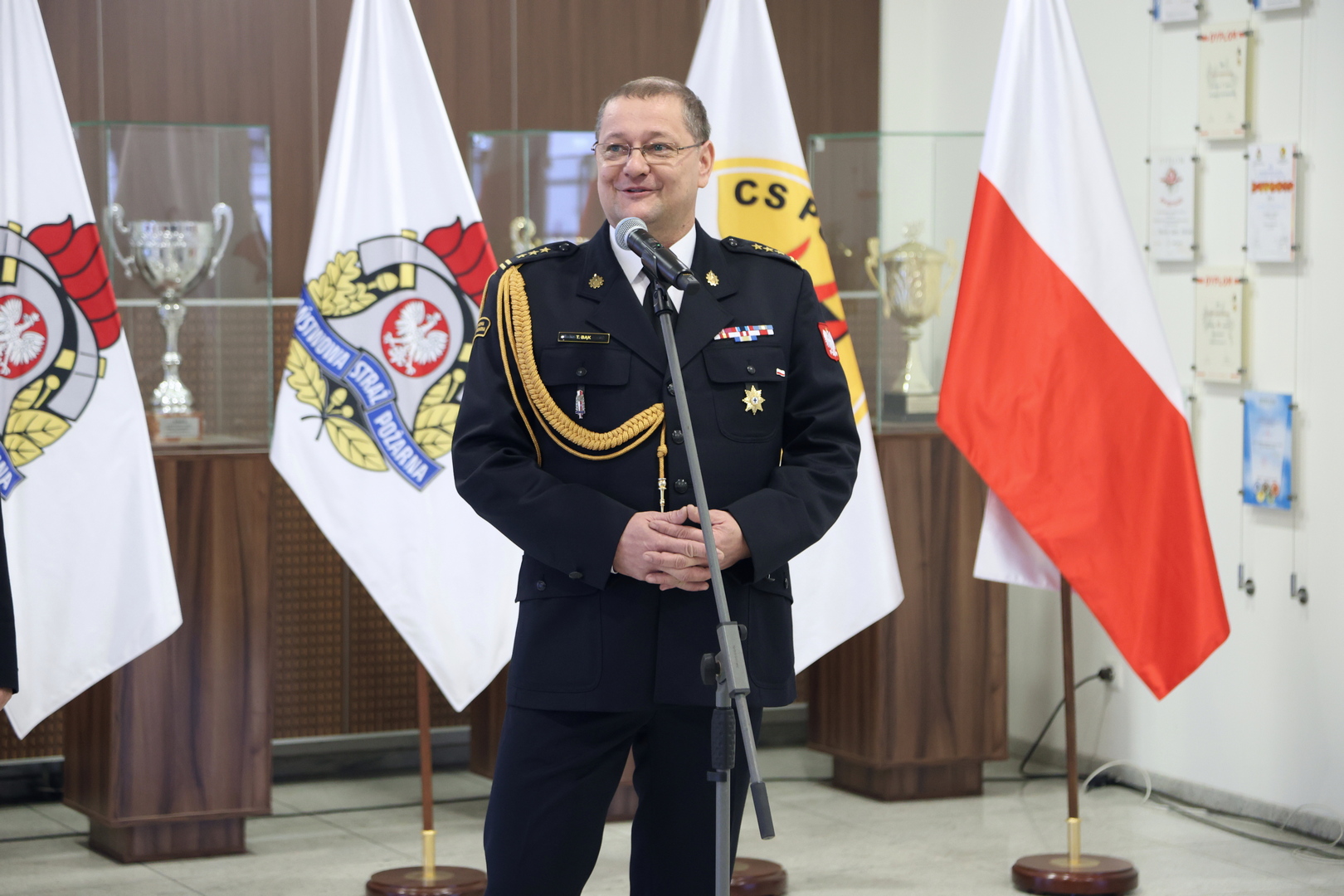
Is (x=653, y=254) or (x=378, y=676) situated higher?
(x=653, y=254)

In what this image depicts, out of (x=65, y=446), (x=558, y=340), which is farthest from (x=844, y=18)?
(x=558, y=340)

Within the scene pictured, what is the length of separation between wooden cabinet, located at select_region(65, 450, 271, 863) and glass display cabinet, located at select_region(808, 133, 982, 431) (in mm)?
1658

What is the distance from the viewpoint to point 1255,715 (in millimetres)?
4133

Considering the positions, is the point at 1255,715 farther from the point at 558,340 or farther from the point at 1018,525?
the point at 558,340

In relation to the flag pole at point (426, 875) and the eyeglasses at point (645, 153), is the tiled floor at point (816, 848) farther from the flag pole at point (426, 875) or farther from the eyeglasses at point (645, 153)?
the eyeglasses at point (645, 153)

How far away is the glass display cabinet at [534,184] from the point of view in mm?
4195

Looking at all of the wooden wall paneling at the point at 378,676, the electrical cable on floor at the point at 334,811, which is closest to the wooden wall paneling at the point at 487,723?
the electrical cable on floor at the point at 334,811

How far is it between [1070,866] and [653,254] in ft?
7.61

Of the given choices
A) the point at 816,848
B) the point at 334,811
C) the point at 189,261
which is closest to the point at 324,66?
the point at 189,261

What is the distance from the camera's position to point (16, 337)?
11.2 feet

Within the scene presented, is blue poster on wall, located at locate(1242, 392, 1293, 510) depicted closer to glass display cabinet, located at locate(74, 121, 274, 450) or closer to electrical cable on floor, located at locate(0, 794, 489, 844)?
electrical cable on floor, located at locate(0, 794, 489, 844)

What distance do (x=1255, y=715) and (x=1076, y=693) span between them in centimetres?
68

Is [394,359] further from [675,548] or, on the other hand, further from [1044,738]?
[1044,738]

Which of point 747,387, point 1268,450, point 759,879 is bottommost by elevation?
point 759,879
